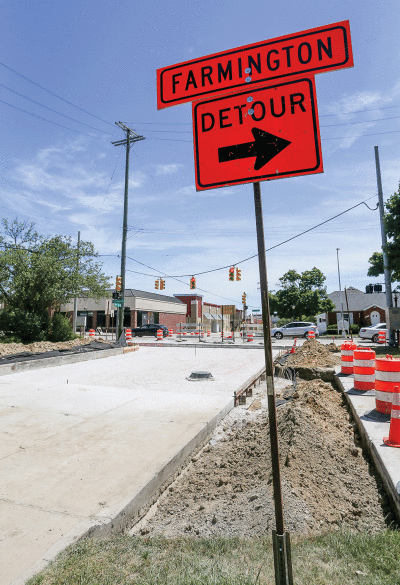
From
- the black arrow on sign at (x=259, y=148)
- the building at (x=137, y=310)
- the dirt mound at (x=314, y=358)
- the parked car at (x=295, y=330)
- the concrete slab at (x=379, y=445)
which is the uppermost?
the building at (x=137, y=310)

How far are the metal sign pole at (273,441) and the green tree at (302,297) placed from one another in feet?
185

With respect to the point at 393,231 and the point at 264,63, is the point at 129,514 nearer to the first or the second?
the point at 264,63

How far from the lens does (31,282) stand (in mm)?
18344

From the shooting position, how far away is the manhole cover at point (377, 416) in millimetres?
5523

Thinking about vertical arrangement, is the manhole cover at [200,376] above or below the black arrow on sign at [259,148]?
below

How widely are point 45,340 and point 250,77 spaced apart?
726 inches

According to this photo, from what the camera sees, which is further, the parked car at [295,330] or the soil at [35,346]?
the parked car at [295,330]

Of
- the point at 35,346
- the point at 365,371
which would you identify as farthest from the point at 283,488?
the point at 35,346

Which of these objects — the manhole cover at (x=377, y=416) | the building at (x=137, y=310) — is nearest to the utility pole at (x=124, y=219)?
the manhole cover at (x=377, y=416)

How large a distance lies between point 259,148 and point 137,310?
47.3 meters

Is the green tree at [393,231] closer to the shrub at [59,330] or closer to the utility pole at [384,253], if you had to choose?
the utility pole at [384,253]

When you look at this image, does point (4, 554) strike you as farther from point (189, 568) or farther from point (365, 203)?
point (365, 203)

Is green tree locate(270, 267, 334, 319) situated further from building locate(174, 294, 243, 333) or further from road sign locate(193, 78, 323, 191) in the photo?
road sign locate(193, 78, 323, 191)

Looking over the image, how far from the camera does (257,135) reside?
7.89 ft
